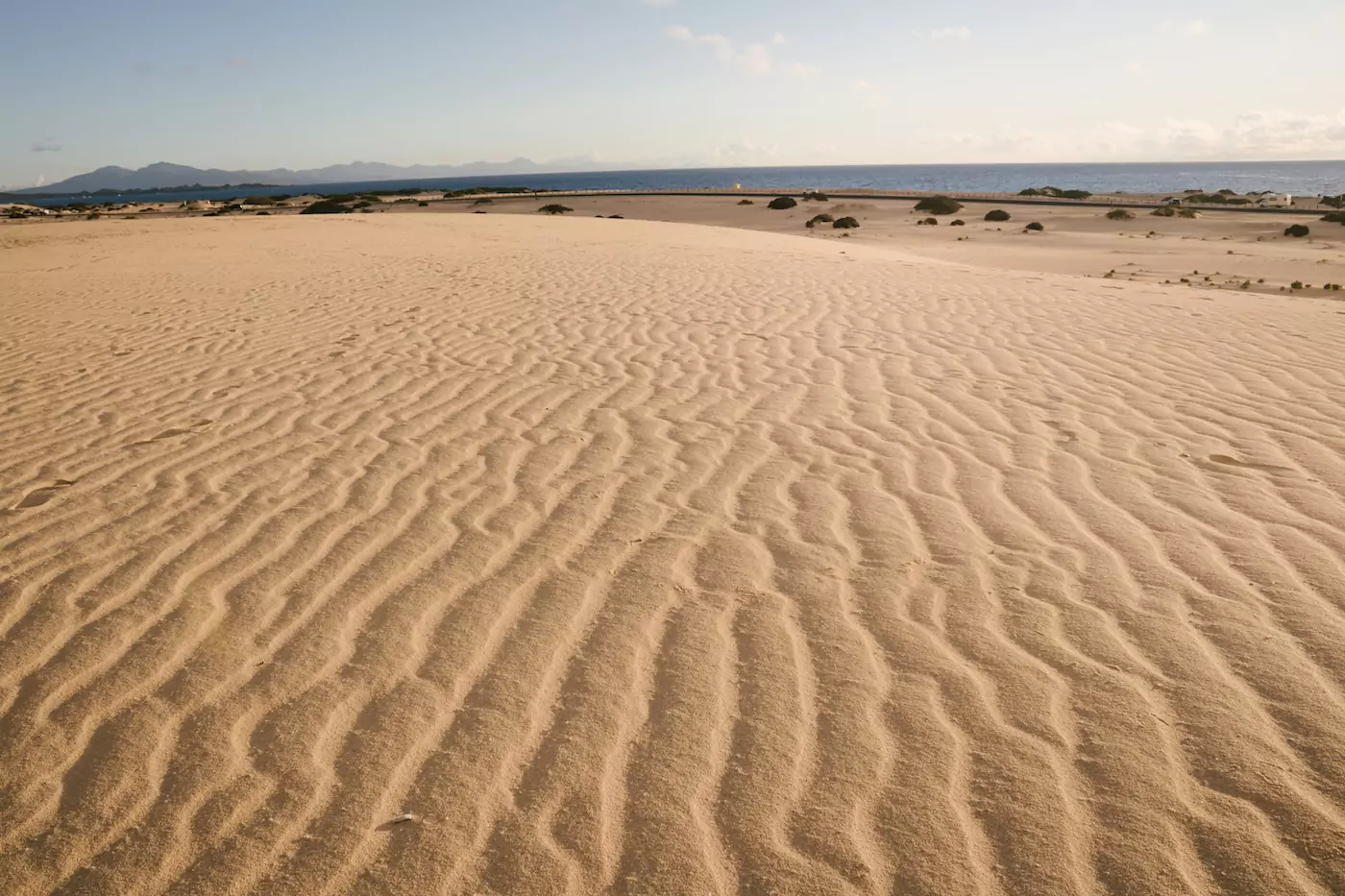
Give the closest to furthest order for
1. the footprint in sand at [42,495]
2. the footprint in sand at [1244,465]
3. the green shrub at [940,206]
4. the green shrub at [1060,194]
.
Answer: the footprint in sand at [42,495], the footprint in sand at [1244,465], the green shrub at [940,206], the green shrub at [1060,194]

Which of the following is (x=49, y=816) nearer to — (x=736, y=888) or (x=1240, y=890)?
(x=736, y=888)

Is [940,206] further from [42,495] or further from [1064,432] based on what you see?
[42,495]

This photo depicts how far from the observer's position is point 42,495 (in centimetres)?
391

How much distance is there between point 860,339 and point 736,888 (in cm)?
565

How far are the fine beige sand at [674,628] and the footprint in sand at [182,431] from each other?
0.03 meters

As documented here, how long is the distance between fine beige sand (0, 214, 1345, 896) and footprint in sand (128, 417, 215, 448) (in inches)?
1.2

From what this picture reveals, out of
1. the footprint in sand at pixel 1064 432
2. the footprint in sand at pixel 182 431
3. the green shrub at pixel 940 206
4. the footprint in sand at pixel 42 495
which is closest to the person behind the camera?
the footprint in sand at pixel 42 495

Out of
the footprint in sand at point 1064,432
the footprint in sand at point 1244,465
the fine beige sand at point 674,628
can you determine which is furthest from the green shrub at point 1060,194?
the footprint in sand at point 1244,465

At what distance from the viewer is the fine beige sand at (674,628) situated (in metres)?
1.94

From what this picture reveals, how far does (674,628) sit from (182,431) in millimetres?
3500

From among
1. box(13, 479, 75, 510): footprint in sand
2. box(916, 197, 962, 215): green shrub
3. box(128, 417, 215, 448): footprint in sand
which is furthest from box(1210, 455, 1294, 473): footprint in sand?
box(916, 197, 962, 215): green shrub

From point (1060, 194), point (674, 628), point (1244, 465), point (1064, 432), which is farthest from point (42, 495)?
point (1060, 194)

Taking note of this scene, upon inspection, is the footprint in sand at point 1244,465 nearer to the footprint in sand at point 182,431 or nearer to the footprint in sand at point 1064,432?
the footprint in sand at point 1064,432

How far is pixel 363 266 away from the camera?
1216cm
